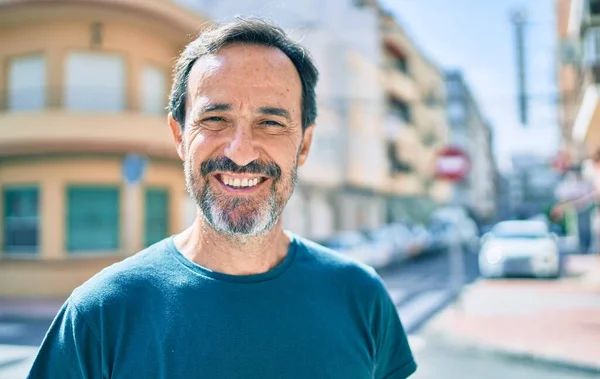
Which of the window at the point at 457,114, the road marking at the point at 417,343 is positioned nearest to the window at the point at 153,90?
the road marking at the point at 417,343

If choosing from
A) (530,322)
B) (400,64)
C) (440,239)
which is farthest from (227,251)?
(400,64)

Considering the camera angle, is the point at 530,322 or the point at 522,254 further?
the point at 522,254

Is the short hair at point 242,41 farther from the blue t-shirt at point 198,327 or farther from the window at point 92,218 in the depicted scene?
the window at point 92,218

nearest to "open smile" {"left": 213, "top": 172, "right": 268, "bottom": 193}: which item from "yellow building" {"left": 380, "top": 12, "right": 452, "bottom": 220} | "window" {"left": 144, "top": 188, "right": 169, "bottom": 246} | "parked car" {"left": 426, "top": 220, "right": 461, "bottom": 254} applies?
"window" {"left": 144, "top": 188, "right": 169, "bottom": 246}

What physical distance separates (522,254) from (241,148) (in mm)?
17807

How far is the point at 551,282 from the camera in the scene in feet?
57.0

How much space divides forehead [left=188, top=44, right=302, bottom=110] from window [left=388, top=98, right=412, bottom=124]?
39.7m

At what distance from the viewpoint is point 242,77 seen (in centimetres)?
167

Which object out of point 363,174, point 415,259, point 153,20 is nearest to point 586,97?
point 153,20

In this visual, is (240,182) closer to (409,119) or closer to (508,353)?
(508,353)

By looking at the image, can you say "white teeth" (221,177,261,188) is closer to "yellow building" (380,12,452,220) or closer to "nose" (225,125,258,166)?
"nose" (225,125,258,166)

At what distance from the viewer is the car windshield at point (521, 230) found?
18.8 m

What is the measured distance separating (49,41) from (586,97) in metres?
13.4

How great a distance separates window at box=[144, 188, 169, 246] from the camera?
1719 centimetres
